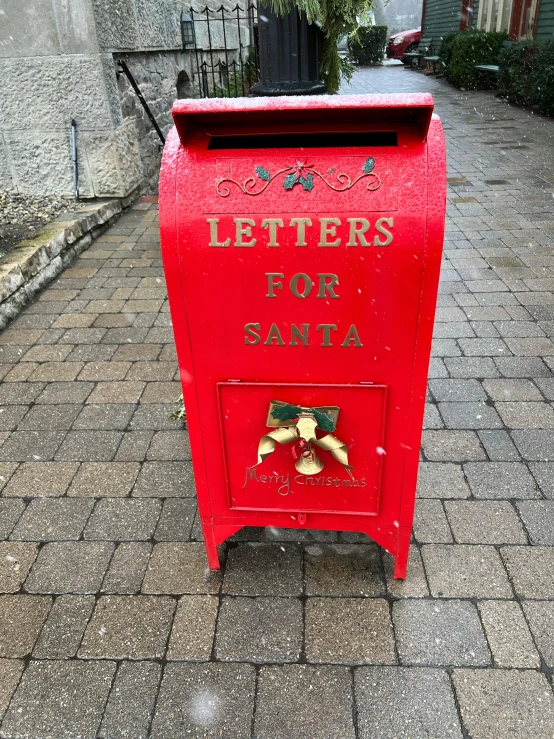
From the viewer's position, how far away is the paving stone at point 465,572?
2271 mm

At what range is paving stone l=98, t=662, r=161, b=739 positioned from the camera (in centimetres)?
187

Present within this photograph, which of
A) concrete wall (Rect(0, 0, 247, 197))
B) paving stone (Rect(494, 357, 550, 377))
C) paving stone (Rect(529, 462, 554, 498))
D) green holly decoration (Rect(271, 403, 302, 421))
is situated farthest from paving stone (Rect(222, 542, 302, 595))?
concrete wall (Rect(0, 0, 247, 197))

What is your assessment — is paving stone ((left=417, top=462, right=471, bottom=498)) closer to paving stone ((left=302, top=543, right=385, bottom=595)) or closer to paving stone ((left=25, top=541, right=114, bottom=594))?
paving stone ((left=302, top=543, right=385, bottom=595))

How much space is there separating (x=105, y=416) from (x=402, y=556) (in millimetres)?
1961

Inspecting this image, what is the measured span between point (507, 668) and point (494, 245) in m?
4.39

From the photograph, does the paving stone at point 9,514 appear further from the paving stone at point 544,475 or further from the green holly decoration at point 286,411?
the paving stone at point 544,475

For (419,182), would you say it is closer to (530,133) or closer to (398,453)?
(398,453)

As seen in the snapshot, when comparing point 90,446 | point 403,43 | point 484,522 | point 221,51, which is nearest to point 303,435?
point 484,522

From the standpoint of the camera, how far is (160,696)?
6.44 feet

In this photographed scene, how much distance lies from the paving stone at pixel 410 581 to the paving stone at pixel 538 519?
53 cm

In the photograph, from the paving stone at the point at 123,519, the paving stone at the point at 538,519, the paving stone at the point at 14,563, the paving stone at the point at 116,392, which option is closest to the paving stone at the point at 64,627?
the paving stone at the point at 14,563

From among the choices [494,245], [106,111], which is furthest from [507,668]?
[106,111]

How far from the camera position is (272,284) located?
1.69m

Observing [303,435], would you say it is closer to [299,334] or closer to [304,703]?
[299,334]
